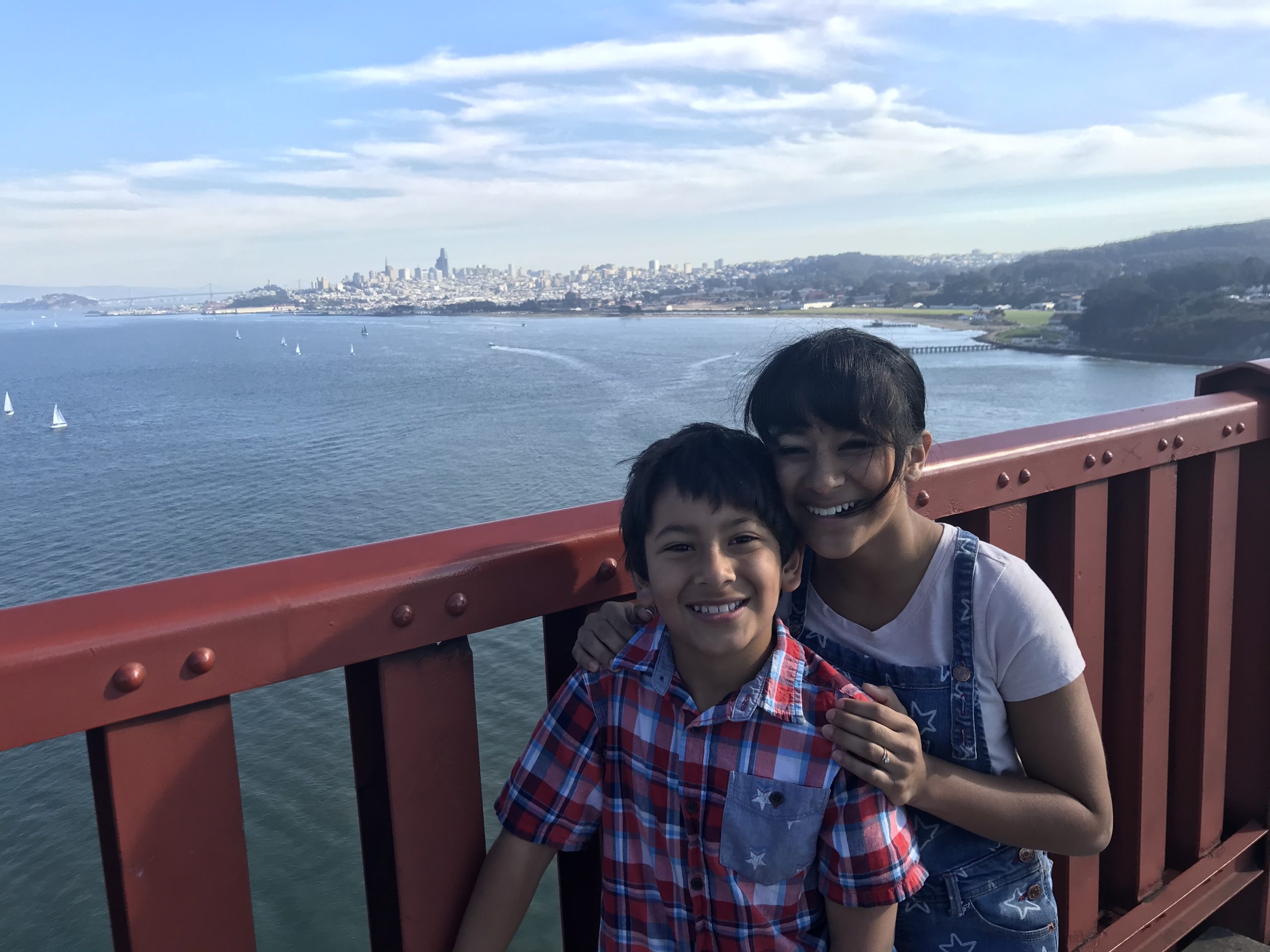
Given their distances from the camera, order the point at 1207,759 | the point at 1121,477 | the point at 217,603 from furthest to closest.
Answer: the point at 1207,759 < the point at 1121,477 < the point at 217,603

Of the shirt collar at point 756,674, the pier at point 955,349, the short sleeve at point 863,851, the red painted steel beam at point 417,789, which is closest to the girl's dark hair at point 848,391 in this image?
the shirt collar at point 756,674

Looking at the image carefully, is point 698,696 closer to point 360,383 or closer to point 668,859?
point 668,859

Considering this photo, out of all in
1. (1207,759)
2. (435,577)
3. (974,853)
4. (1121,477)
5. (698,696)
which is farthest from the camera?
(1207,759)

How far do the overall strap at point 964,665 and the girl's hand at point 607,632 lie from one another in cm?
38

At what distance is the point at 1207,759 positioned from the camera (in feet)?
6.63

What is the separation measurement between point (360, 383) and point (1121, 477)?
5478 cm

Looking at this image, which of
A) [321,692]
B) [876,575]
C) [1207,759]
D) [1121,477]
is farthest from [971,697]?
[321,692]

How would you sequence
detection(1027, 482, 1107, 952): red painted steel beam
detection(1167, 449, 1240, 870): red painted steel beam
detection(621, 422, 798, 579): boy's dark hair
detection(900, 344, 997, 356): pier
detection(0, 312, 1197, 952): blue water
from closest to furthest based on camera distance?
detection(621, 422, 798, 579): boy's dark hair < detection(1027, 482, 1107, 952): red painted steel beam < detection(1167, 449, 1240, 870): red painted steel beam < detection(0, 312, 1197, 952): blue water < detection(900, 344, 997, 356): pier

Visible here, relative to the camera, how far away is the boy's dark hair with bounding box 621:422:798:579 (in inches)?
46.3

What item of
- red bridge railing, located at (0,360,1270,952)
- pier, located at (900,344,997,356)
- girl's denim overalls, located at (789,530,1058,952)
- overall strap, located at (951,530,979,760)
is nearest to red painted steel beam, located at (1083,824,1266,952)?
red bridge railing, located at (0,360,1270,952)

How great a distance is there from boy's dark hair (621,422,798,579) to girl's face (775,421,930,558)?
0.16 feet

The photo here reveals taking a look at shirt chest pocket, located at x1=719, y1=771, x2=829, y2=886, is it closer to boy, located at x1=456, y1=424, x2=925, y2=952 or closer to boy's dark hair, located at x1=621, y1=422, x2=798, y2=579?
boy, located at x1=456, y1=424, x2=925, y2=952

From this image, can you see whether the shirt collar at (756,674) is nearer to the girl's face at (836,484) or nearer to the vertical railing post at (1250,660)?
the girl's face at (836,484)

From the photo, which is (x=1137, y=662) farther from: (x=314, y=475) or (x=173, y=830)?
(x=314, y=475)
